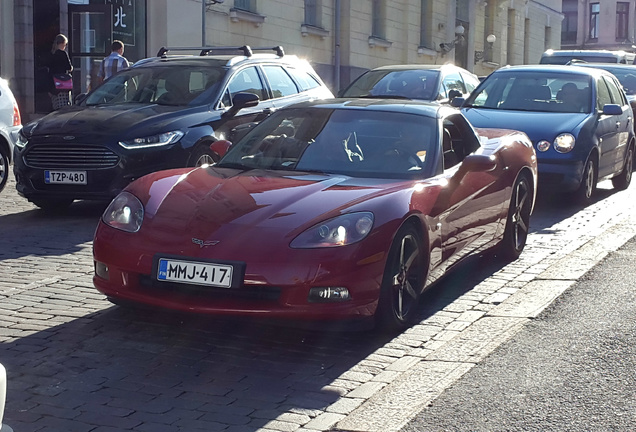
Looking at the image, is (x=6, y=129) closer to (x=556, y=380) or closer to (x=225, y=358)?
(x=225, y=358)

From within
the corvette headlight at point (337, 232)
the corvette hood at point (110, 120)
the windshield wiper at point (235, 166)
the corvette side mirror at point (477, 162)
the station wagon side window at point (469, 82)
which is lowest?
the corvette headlight at point (337, 232)

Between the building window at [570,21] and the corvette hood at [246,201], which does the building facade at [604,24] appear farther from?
the corvette hood at [246,201]

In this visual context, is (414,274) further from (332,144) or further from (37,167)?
(37,167)

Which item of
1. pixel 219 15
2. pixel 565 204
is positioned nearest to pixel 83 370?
pixel 565 204

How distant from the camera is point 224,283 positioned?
5504 mm

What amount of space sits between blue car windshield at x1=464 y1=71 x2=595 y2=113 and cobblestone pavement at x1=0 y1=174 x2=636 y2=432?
477 cm

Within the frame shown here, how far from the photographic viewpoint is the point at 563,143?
1162 cm

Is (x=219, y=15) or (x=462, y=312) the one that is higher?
(x=219, y=15)

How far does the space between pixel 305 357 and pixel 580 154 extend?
6869 mm

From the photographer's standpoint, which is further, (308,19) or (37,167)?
(308,19)

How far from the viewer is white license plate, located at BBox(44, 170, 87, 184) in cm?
1017

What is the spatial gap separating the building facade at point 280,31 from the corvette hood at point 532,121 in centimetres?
1081

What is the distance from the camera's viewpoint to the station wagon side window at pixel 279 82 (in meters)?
12.4

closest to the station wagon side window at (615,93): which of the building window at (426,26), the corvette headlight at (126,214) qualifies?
the corvette headlight at (126,214)
